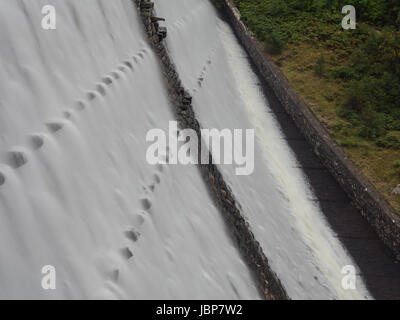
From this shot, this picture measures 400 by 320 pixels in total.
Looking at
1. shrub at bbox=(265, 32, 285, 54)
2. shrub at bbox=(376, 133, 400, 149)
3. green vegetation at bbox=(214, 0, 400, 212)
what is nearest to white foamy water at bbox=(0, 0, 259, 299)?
green vegetation at bbox=(214, 0, 400, 212)

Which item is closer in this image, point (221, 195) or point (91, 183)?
point (91, 183)

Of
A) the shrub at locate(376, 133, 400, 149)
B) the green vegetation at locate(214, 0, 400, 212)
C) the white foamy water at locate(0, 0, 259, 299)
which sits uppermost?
the white foamy water at locate(0, 0, 259, 299)

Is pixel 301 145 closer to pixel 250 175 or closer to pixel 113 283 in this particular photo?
pixel 250 175

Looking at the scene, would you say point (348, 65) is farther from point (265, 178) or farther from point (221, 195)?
point (221, 195)

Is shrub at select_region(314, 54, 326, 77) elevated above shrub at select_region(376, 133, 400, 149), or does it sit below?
above

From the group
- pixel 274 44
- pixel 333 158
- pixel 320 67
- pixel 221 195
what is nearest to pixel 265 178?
pixel 333 158

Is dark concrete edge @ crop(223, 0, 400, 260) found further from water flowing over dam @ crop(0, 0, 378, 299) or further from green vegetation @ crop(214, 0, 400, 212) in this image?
water flowing over dam @ crop(0, 0, 378, 299)

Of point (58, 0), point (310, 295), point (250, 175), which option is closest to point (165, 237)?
point (58, 0)
